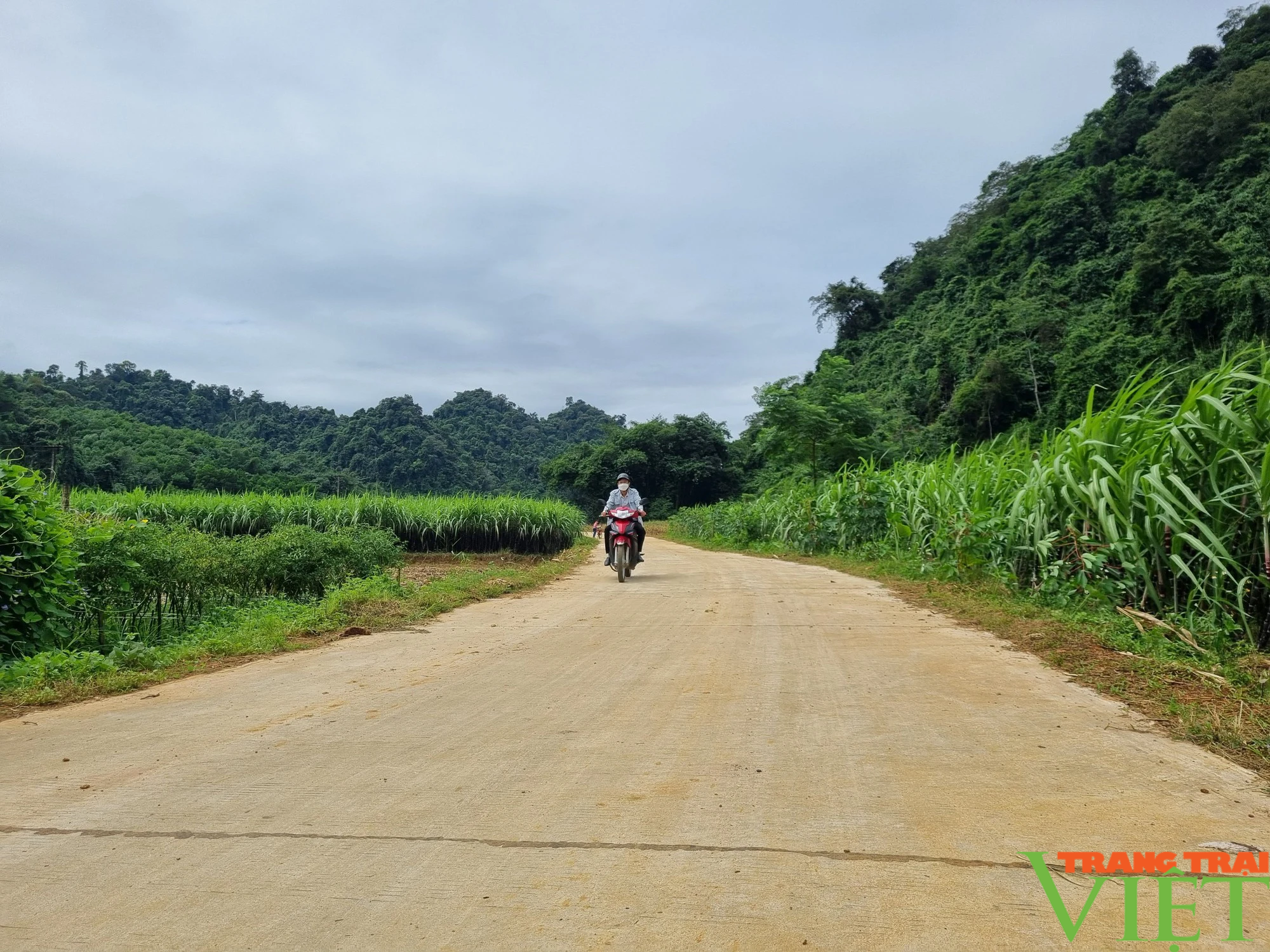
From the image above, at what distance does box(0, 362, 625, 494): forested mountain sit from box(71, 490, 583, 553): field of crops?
7964 mm

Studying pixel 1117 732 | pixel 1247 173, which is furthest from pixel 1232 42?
pixel 1117 732

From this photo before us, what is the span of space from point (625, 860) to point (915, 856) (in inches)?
29.7

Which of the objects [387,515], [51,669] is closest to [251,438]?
[387,515]

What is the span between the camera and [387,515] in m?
18.2

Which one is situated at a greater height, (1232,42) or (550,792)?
(1232,42)

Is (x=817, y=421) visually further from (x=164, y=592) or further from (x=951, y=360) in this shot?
(x=951, y=360)

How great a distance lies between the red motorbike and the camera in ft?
35.0

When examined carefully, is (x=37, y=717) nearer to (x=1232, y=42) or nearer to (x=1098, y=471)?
(x=1098, y=471)

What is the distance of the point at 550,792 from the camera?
2574 mm

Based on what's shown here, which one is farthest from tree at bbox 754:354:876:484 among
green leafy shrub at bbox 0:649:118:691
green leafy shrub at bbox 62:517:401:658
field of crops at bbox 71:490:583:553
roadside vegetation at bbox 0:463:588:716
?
green leafy shrub at bbox 0:649:118:691

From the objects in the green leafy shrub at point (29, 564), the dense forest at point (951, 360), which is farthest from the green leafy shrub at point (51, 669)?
the dense forest at point (951, 360)

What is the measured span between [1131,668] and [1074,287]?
4551 centimetres

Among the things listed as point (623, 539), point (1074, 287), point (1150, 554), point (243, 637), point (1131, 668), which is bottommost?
point (243, 637)

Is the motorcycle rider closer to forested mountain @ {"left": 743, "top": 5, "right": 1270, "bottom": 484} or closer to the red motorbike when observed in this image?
the red motorbike
